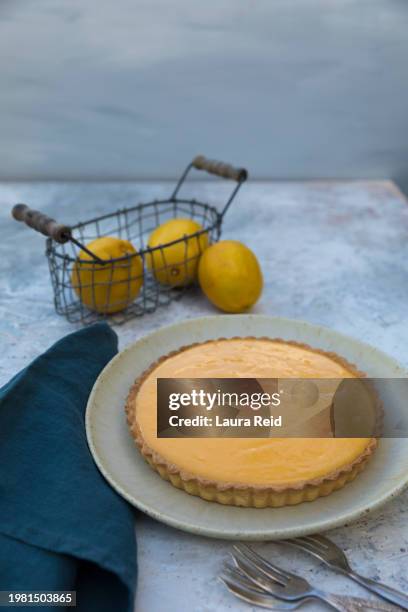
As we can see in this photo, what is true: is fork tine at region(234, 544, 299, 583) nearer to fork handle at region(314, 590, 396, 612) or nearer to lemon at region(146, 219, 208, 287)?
fork handle at region(314, 590, 396, 612)

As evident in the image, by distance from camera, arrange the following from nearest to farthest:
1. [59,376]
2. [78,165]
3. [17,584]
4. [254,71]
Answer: [17,584]
[59,376]
[254,71]
[78,165]

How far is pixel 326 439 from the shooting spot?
42.1 inches

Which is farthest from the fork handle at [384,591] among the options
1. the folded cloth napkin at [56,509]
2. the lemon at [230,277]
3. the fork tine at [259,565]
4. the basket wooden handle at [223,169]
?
the basket wooden handle at [223,169]

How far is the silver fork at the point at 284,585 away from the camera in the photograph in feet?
2.80

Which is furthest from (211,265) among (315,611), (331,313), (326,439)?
(315,611)

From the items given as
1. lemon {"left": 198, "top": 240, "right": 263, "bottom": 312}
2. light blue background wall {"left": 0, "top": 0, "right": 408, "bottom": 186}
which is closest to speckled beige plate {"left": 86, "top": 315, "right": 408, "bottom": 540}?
lemon {"left": 198, "top": 240, "right": 263, "bottom": 312}

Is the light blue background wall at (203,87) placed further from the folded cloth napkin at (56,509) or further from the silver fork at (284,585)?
the silver fork at (284,585)

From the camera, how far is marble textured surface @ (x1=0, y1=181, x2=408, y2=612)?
3.08 ft

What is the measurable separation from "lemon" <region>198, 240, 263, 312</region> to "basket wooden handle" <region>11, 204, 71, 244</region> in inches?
15.5

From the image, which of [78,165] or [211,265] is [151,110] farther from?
[211,265]

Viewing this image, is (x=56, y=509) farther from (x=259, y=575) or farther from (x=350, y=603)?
(x=350, y=603)

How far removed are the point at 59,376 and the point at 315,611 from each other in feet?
2.02

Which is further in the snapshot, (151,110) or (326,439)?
(151,110)

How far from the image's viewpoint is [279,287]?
186 centimetres
